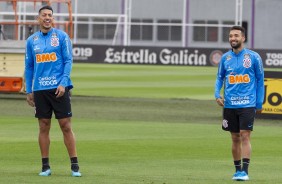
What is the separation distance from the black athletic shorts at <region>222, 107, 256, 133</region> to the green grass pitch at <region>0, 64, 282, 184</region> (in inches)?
26.4

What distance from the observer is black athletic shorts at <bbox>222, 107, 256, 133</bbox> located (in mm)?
13586

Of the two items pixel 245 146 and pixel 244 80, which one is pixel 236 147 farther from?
pixel 244 80

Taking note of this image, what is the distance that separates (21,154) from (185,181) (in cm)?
414

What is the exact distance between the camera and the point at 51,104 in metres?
13.8

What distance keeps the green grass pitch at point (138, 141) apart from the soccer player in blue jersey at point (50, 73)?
69cm

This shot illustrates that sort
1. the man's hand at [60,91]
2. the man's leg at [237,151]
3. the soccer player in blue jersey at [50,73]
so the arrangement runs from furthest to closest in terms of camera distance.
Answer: the man's leg at [237,151] → the soccer player in blue jersey at [50,73] → the man's hand at [60,91]

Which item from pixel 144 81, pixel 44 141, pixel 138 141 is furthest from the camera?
pixel 144 81

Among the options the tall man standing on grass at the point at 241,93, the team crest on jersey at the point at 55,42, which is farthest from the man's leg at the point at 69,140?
the tall man standing on grass at the point at 241,93

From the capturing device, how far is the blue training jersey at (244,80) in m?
13.6

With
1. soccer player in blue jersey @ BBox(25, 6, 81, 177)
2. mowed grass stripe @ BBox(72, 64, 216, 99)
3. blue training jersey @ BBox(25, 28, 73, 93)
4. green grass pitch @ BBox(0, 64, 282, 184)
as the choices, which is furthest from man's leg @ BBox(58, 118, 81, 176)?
mowed grass stripe @ BBox(72, 64, 216, 99)

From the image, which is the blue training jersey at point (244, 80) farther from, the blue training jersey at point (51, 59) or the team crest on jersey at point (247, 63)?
the blue training jersey at point (51, 59)

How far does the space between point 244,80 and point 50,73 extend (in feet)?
8.07

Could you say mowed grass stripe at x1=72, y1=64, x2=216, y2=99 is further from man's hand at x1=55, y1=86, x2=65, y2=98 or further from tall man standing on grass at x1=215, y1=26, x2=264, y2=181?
man's hand at x1=55, y1=86, x2=65, y2=98

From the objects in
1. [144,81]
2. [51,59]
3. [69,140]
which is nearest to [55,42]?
[51,59]
